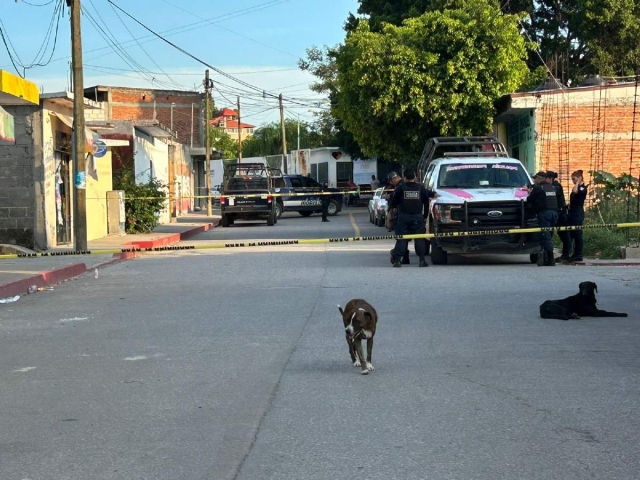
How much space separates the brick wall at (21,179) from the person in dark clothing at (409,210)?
10.1m

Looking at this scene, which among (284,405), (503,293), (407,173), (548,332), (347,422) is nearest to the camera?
(347,422)

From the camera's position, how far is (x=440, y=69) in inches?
1243

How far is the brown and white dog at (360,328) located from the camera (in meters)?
7.55

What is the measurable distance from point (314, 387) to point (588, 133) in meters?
24.7

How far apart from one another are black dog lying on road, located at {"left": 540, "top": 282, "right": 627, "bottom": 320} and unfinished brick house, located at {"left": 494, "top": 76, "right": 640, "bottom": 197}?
1903cm

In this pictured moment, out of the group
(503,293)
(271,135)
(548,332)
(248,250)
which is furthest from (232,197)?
(271,135)

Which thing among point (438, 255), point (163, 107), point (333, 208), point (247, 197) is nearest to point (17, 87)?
point (438, 255)

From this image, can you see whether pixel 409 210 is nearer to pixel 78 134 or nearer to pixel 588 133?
pixel 78 134

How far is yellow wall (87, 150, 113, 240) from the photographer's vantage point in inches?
1061

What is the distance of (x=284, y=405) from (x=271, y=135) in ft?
347

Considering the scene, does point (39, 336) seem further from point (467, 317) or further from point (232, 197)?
point (232, 197)

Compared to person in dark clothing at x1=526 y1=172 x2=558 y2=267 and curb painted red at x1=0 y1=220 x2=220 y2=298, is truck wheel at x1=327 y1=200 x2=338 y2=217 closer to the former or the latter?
curb painted red at x1=0 y1=220 x2=220 y2=298

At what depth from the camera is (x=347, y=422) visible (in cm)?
618

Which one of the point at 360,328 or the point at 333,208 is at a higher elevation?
the point at 360,328
